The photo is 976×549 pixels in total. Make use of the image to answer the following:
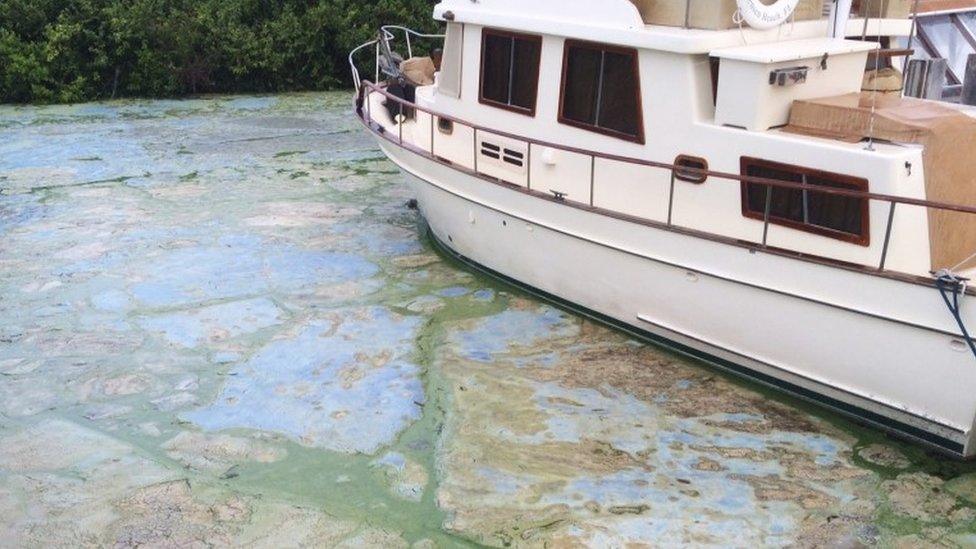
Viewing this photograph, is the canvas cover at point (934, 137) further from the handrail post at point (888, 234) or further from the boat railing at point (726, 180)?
the handrail post at point (888, 234)

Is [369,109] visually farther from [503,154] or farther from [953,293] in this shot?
[953,293]

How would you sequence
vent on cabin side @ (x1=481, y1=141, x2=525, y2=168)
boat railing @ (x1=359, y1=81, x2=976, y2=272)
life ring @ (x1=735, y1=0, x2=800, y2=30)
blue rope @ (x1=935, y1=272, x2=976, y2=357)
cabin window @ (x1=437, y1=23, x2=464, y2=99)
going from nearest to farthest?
blue rope @ (x1=935, y1=272, x2=976, y2=357) < boat railing @ (x1=359, y1=81, x2=976, y2=272) < life ring @ (x1=735, y1=0, x2=800, y2=30) < vent on cabin side @ (x1=481, y1=141, x2=525, y2=168) < cabin window @ (x1=437, y1=23, x2=464, y2=99)

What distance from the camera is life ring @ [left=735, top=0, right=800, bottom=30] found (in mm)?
6449

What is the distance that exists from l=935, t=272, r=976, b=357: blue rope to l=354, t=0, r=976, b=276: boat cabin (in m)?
0.39

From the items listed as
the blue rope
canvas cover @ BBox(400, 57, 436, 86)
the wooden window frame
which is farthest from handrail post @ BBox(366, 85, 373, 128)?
the blue rope

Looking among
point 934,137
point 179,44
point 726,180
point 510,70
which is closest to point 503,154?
point 510,70

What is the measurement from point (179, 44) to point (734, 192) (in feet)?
44.0

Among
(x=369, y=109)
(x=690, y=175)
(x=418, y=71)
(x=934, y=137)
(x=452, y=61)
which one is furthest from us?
(x=418, y=71)

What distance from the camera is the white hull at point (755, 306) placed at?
5500 millimetres

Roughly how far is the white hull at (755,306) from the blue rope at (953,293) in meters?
0.07

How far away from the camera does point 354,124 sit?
49.1ft

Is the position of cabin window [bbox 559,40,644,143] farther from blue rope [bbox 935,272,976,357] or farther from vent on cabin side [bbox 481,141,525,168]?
blue rope [bbox 935,272,976,357]

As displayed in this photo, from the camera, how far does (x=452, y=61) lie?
8.36m

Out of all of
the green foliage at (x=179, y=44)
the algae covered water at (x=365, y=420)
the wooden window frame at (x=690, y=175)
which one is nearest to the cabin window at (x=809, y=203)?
the wooden window frame at (x=690, y=175)
